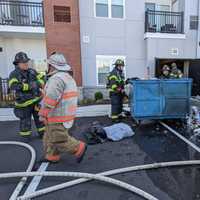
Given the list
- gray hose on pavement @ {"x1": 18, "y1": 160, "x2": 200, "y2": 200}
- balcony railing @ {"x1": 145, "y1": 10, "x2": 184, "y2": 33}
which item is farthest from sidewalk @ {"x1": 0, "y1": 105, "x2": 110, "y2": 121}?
balcony railing @ {"x1": 145, "y1": 10, "x2": 184, "y2": 33}

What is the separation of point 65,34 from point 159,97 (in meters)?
6.29

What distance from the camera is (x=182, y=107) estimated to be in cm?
513

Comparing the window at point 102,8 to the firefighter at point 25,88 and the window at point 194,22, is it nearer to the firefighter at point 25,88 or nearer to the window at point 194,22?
the window at point 194,22

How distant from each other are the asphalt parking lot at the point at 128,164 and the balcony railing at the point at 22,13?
686cm

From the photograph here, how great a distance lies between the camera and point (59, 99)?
113 inches

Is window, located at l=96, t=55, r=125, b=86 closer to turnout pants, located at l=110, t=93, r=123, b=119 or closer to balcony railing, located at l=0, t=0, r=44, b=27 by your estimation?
balcony railing, located at l=0, t=0, r=44, b=27

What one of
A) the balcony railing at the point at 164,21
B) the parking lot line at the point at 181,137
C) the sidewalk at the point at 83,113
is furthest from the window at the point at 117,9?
the parking lot line at the point at 181,137

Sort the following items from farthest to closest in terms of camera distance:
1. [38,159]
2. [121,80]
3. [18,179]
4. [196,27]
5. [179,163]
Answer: [196,27] → [121,80] → [38,159] → [179,163] → [18,179]

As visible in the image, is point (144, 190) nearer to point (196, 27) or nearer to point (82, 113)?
point (82, 113)

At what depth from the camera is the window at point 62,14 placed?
29.9 ft

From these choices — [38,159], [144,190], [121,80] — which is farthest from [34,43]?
[144,190]

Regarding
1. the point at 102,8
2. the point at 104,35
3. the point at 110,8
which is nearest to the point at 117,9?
the point at 110,8

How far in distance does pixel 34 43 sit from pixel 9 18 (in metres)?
1.73

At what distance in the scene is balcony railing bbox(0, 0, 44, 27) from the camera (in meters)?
9.39
